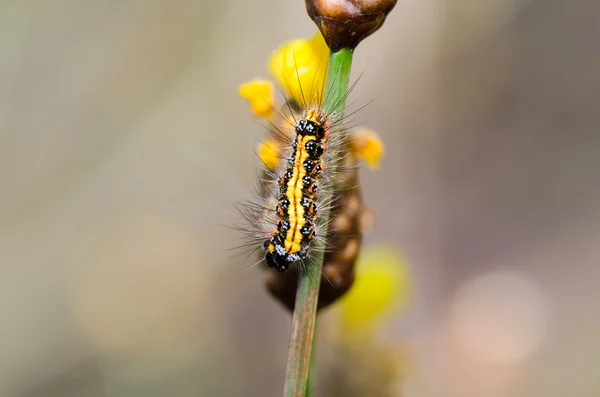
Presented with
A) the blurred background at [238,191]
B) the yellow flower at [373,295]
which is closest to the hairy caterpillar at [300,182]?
the yellow flower at [373,295]

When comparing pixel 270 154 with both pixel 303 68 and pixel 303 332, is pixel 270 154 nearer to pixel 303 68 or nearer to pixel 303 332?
pixel 303 68

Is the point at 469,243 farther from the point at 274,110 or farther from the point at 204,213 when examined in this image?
the point at 274,110

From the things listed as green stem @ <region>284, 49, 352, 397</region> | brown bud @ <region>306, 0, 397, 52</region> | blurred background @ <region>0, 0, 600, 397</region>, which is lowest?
green stem @ <region>284, 49, 352, 397</region>

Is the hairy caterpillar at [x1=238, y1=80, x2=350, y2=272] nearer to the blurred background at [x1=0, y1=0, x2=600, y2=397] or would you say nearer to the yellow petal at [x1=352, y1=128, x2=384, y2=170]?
the yellow petal at [x1=352, y1=128, x2=384, y2=170]

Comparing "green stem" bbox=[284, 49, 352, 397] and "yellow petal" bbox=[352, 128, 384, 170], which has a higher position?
"yellow petal" bbox=[352, 128, 384, 170]

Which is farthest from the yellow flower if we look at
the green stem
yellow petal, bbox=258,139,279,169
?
the green stem

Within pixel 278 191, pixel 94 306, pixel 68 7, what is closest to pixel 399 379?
pixel 278 191
